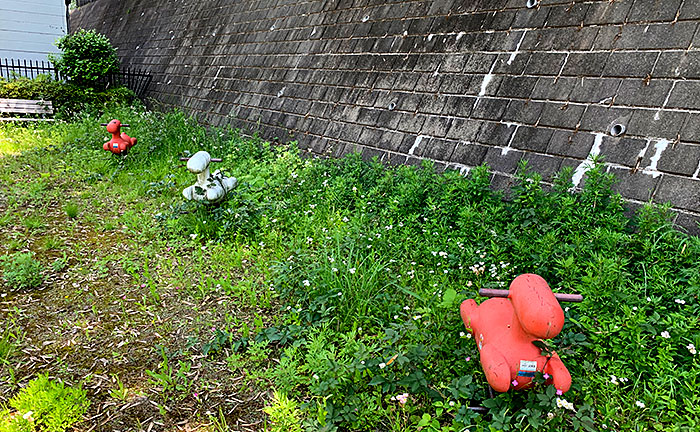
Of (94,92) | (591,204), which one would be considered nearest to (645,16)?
(591,204)

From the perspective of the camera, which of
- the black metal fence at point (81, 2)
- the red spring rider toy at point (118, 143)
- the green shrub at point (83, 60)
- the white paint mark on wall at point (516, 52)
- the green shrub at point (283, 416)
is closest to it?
the green shrub at point (283, 416)

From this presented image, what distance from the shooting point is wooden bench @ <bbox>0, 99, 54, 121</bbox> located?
33.6ft

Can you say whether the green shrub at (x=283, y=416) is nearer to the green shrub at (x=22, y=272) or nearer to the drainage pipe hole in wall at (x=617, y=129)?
the green shrub at (x=22, y=272)

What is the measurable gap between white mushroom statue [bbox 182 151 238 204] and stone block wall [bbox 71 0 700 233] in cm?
179

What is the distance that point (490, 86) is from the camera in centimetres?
463

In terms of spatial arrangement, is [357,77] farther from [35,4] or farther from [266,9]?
[35,4]

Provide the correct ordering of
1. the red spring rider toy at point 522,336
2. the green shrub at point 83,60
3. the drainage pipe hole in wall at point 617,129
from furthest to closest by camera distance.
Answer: the green shrub at point 83,60 < the drainage pipe hole in wall at point 617,129 < the red spring rider toy at point 522,336

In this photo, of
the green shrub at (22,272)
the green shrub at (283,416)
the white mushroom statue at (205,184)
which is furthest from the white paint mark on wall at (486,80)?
the green shrub at (22,272)

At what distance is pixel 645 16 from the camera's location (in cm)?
373

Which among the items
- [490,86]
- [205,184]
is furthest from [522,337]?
[205,184]

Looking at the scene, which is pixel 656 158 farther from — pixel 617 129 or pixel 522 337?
pixel 522 337

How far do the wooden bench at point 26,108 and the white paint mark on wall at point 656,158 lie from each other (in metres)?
11.8

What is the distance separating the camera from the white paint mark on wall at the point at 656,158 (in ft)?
11.2

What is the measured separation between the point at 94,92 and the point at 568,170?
11.7 m
